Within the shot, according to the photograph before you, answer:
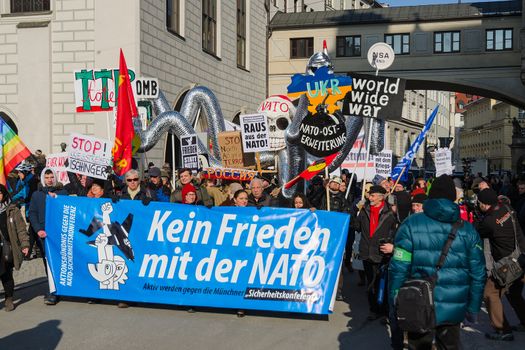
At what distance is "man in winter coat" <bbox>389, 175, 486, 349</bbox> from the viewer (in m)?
4.70

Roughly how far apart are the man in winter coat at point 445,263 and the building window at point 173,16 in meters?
18.8

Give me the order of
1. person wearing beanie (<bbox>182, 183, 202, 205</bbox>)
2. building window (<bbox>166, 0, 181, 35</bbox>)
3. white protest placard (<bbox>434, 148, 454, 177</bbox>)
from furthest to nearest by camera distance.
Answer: building window (<bbox>166, 0, 181, 35</bbox>)
white protest placard (<bbox>434, 148, 454, 177</bbox>)
person wearing beanie (<bbox>182, 183, 202, 205</bbox>)

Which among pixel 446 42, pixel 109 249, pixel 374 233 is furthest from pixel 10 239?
pixel 446 42

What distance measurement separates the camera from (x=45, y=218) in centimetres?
883

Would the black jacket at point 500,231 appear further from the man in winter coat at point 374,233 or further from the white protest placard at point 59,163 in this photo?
the white protest placard at point 59,163

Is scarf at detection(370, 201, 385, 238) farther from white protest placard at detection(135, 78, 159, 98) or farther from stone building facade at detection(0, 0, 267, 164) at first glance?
stone building facade at detection(0, 0, 267, 164)

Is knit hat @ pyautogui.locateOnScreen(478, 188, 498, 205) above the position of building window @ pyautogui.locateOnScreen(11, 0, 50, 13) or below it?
below

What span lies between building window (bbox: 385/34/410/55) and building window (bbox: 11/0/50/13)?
18872 millimetres

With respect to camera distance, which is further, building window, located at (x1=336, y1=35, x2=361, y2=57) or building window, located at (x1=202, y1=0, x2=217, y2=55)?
building window, located at (x1=336, y1=35, x2=361, y2=57)

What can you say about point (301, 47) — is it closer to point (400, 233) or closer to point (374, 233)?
point (374, 233)

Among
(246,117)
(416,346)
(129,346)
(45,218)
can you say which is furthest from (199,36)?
(416,346)

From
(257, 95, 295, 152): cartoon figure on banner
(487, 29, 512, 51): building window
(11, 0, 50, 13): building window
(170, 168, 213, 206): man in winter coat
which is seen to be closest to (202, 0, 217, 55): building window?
(11, 0, 50, 13): building window

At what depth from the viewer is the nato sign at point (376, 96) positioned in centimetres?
1020

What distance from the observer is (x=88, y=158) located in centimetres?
1055
